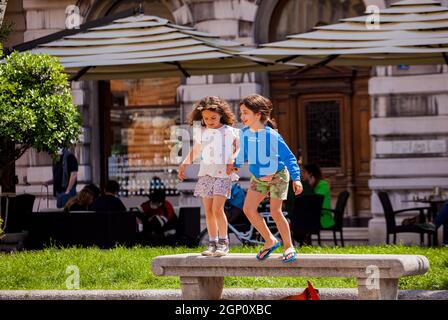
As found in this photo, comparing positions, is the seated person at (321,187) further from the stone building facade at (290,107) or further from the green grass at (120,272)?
the green grass at (120,272)

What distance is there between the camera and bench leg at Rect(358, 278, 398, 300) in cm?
973

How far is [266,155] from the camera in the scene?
399 inches

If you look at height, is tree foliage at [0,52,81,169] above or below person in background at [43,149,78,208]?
above

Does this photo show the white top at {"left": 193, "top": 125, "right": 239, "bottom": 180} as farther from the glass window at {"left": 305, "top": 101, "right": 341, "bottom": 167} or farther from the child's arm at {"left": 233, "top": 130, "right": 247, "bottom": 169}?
the glass window at {"left": 305, "top": 101, "right": 341, "bottom": 167}

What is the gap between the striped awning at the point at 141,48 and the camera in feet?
54.8

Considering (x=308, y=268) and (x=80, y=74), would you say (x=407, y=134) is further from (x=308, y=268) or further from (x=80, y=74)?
(x=308, y=268)

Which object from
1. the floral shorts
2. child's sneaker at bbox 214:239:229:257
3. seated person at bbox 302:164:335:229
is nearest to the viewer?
child's sneaker at bbox 214:239:229:257

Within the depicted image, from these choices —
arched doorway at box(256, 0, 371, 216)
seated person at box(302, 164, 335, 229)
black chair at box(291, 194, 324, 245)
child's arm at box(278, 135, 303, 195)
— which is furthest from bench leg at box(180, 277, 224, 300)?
arched doorway at box(256, 0, 371, 216)

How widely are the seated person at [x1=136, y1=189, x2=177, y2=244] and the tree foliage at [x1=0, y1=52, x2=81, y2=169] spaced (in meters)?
2.59

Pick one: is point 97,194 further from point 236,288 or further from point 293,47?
point 236,288

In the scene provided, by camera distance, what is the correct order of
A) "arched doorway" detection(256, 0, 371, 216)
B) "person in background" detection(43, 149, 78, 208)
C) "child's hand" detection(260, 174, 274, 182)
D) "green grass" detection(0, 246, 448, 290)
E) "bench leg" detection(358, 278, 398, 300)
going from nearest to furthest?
"bench leg" detection(358, 278, 398, 300) → "child's hand" detection(260, 174, 274, 182) → "green grass" detection(0, 246, 448, 290) → "person in background" detection(43, 149, 78, 208) → "arched doorway" detection(256, 0, 371, 216)

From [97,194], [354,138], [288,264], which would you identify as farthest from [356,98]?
[288,264]

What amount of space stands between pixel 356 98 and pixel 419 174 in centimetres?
235

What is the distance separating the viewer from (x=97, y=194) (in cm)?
1875
